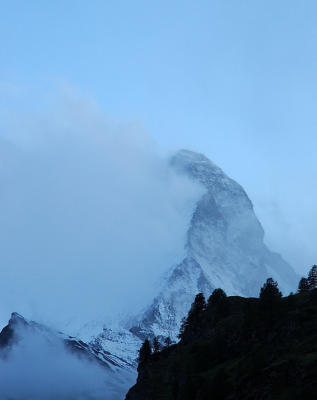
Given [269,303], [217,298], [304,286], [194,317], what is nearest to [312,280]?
[304,286]

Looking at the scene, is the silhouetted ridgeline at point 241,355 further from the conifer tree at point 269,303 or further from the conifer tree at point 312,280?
the conifer tree at point 312,280

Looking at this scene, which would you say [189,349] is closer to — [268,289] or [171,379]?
[171,379]

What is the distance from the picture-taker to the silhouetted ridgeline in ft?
245

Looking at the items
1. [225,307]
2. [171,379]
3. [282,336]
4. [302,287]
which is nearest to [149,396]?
[171,379]

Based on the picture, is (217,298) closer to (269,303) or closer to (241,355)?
(269,303)

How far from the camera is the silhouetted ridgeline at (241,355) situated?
74750mm

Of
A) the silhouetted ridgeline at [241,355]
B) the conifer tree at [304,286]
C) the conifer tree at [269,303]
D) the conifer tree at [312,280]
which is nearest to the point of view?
the silhouetted ridgeline at [241,355]

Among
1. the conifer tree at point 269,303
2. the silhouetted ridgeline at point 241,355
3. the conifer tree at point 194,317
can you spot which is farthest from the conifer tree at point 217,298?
the conifer tree at point 269,303

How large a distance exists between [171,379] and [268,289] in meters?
30.6

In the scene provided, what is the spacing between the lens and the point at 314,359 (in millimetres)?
73875

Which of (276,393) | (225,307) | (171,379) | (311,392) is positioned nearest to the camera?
(311,392)

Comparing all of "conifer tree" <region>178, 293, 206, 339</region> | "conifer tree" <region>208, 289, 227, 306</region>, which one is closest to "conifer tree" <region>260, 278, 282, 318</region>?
"conifer tree" <region>208, 289, 227, 306</region>

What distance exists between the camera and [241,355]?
104 metres

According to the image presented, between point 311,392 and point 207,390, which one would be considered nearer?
point 311,392
